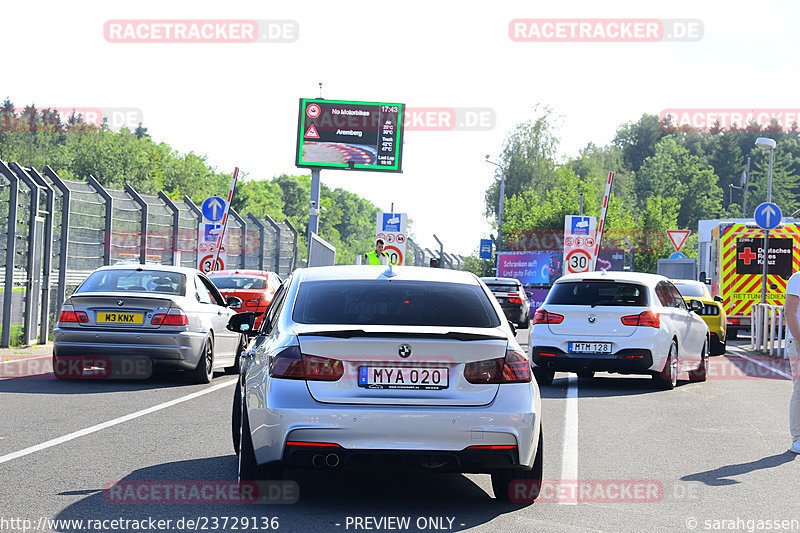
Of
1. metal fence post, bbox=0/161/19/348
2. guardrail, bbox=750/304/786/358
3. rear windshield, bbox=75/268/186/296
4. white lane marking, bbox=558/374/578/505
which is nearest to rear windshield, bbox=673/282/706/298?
guardrail, bbox=750/304/786/358

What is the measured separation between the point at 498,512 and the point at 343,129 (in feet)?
127

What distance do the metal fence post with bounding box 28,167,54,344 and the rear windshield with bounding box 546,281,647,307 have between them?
890 cm

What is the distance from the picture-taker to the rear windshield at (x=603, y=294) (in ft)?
51.4

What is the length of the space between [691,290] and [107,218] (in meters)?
12.6

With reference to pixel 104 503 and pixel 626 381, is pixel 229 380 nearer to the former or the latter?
pixel 626 381

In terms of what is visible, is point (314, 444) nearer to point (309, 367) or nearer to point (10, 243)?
point (309, 367)

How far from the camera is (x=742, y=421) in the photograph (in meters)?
12.1

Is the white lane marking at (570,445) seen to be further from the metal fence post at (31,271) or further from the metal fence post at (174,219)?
the metal fence post at (174,219)

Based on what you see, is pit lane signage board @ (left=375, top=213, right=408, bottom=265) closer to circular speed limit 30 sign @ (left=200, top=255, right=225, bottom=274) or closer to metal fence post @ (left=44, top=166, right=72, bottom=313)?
circular speed limit 30 sign @ (left=200, top=255, right=225, bottom=274)

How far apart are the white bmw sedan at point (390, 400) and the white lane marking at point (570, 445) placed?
881 mm

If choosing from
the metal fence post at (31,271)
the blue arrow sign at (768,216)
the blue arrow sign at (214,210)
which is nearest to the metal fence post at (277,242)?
the blue arrow sign at (214,210)

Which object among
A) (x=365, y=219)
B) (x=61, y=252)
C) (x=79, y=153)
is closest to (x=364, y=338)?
(x=61, y=252)

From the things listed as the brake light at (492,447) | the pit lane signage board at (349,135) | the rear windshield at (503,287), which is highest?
the pit lane signage board at (349,135)

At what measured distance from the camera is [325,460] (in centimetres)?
664
